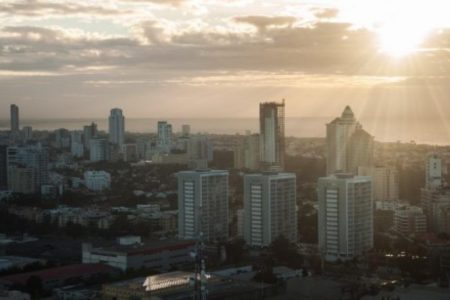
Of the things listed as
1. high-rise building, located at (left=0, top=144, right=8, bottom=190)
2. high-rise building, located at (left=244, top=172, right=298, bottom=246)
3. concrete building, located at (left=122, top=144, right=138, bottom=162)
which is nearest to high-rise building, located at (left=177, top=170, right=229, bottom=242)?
high-rise building, located at (left=244, top=172, right=298, bottom=246)

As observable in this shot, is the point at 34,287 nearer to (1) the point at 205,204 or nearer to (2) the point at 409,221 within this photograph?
(1) the point at 205,204

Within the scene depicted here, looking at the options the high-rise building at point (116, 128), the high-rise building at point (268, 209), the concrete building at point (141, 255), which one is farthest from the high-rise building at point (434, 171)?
the high-rise building at point (116, 128)

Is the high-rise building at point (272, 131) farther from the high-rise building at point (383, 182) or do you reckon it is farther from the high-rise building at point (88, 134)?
the high-rise building at point (88, 134)

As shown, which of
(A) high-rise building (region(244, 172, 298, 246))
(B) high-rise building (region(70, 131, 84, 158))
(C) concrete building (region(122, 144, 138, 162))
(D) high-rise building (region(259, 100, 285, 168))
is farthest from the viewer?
(B) high-rise building (region(70, 131, 84, 158))

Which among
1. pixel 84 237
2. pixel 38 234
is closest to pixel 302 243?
pixel 84 237

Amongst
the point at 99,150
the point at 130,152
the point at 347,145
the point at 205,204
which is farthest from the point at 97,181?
the point at 205,204

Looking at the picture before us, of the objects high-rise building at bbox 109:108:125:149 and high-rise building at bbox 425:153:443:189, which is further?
high-rise building at bbox 109:108:125:149

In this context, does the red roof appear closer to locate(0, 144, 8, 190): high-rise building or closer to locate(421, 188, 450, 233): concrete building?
locate(421, 188, 450, 233): concrete building
